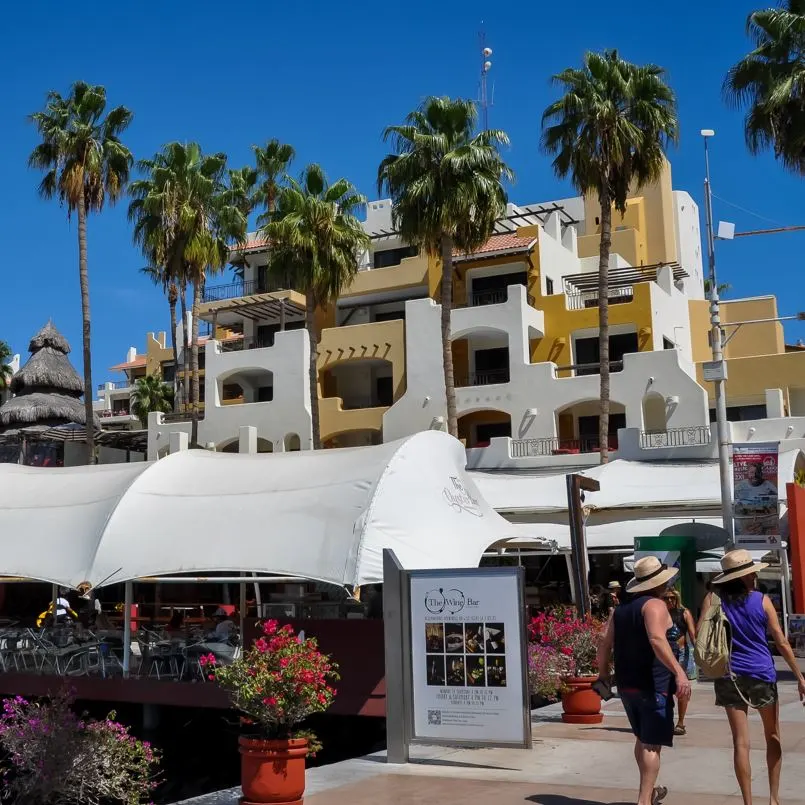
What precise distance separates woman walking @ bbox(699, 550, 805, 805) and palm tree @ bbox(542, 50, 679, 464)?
78.0 ft

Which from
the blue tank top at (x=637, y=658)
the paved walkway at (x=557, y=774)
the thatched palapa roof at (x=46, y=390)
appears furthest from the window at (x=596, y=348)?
the blue tank top at (x=637, y=658)

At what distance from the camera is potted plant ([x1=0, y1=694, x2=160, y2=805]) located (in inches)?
295

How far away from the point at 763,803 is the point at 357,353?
33192mm

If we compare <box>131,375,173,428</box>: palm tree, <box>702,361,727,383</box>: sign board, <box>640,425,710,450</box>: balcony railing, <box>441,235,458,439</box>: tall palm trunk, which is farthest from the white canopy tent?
<box>131,375,173,428</box>: palm tree

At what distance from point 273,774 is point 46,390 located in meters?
38.3

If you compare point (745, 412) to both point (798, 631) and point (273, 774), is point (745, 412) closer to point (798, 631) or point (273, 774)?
point (798, 631)

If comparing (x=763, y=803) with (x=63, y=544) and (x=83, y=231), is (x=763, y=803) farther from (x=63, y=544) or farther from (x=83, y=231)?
(x=83, y=231)

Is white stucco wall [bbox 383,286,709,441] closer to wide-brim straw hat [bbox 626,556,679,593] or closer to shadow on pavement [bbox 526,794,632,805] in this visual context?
shadow on pavement [bbox 526,794,632,805]

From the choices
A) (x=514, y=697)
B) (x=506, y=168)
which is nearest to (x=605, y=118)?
(x=506, y=168)

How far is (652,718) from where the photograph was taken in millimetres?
6859

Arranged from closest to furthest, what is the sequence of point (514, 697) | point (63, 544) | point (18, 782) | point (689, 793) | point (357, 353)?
point (18, 782)
point (689, 793)
point (514, 697)
point (63, 544)
point (357, 353)

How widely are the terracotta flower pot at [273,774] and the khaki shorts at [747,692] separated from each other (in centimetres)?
A: 325

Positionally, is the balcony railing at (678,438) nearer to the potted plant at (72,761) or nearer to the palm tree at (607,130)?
the palm tree at (607,130)

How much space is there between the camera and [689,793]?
27.2 feet
